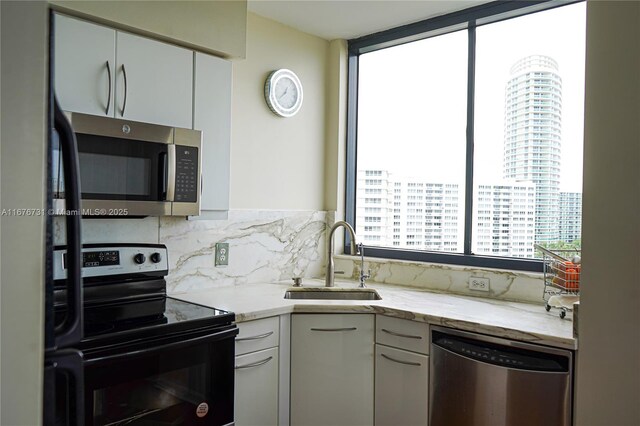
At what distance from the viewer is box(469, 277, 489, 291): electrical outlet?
2.67 m

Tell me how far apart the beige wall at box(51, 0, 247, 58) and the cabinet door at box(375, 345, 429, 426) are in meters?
1.61

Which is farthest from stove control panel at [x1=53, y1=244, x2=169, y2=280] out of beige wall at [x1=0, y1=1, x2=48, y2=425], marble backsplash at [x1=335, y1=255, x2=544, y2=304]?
beige wall at [x1=0, y1=1, x2=48, y2=425]

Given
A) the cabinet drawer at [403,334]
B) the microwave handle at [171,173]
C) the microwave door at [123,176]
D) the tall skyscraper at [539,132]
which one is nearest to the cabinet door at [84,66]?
the microwave door at [123,176]

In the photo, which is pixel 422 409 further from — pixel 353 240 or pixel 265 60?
pixel 265 60

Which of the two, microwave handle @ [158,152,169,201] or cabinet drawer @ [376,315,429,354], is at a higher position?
microwave handle @ [158,152,169,201]

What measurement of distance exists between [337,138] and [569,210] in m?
1.49

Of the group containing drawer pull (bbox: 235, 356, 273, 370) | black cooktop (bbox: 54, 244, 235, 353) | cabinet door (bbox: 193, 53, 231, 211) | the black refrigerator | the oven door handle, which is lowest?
drawer pull (bbox: 235, 356, 273, 370)

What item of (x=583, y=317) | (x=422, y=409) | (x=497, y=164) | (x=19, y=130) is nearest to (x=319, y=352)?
(x=422, y=409)

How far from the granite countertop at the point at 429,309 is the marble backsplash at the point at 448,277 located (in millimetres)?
74

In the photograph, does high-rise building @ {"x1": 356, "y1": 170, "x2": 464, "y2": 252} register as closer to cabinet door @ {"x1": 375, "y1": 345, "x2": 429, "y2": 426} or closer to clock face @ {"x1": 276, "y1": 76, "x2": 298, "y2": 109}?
clock face @ {"x1": 276, "y1": 76, "x2": 298, "y2": 109}

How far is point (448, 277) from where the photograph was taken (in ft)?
9.27

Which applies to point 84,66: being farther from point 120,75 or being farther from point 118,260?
point 118,260

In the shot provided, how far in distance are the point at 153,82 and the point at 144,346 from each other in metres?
1.09

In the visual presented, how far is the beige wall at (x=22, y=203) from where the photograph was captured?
26.2 inches
